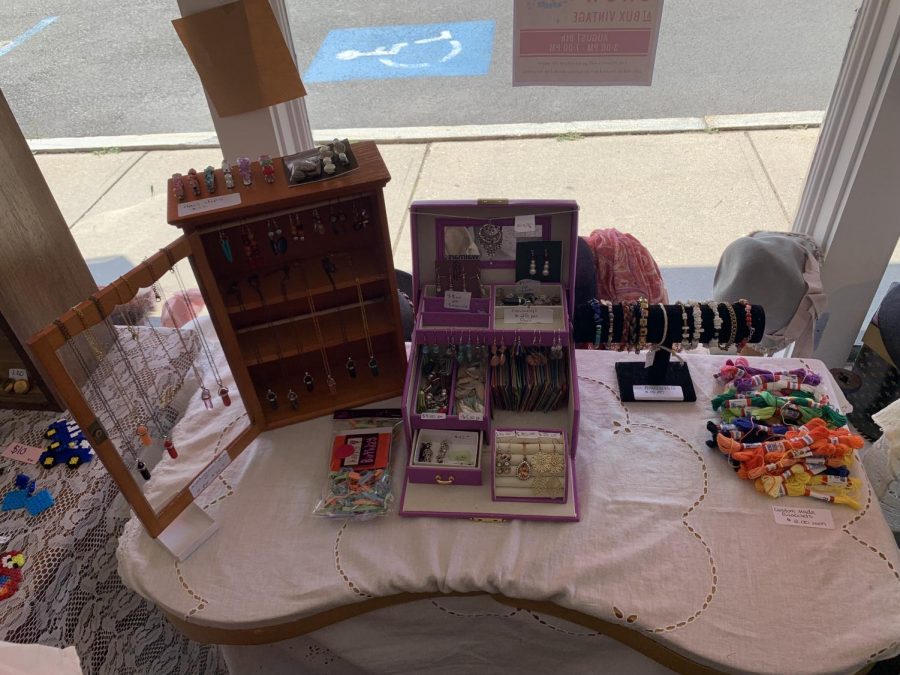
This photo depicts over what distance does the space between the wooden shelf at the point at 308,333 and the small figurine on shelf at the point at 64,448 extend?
45 centimetres

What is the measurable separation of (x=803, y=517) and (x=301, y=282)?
3.54 feet

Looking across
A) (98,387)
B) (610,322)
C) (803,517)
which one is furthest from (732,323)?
(98,387)

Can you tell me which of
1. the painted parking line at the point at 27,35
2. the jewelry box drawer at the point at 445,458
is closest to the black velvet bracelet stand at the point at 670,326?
the jewelry box drawer at the point at 445,458

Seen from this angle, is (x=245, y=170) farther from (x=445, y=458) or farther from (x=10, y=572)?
(x=10, y=572)

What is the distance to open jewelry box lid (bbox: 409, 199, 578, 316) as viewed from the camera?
1356mm

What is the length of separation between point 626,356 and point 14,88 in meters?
2.15

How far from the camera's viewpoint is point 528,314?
4.56ft

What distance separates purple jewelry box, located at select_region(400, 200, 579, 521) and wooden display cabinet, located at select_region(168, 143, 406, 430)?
0.35 ft

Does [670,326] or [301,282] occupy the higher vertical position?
[301,282]

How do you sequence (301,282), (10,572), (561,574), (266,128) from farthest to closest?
(266,128) < (301,282) < (10,572) < (561,574)

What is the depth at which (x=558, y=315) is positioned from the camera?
4.58 feet

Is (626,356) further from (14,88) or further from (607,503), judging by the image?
(14,88)

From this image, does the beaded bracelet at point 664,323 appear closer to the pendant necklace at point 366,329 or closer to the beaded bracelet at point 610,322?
the beaded bracelet at point 610,322

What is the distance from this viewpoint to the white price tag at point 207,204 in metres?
1.13
